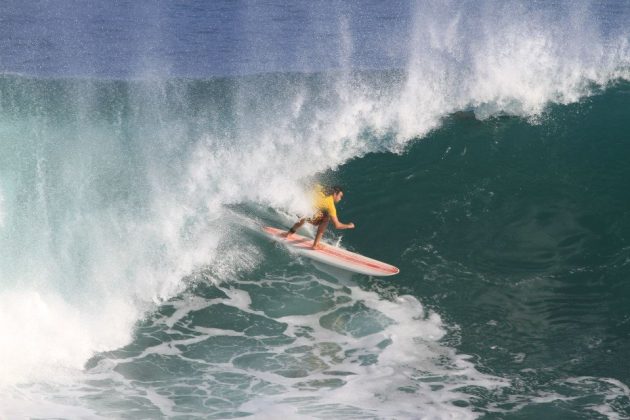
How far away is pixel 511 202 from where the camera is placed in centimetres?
1789

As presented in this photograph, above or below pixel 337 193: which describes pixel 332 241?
below

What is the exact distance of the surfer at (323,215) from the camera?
52.3ft

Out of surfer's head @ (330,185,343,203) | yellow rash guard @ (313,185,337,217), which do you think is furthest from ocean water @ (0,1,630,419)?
surfer's head @ (330,185,343,203)

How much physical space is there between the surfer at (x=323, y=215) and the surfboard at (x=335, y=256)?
0.14 meters

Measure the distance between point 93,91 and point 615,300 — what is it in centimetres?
1852

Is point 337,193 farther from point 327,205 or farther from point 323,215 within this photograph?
point 323,215

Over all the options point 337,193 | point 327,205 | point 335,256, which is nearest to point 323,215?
point 327,205

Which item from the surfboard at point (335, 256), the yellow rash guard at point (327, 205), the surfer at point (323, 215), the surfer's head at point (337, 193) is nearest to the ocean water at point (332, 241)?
the surfboard at point (335, 256)

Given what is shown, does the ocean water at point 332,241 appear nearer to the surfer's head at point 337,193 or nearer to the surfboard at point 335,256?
the surfboard at point 335,256

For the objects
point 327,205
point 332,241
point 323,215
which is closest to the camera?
point 327,205

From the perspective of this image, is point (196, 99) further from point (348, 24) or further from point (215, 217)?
point (348, 24)

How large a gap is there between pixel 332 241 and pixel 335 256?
2.31 ft

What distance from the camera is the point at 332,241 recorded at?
55.3 ft

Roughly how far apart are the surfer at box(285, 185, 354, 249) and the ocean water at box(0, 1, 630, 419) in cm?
52
